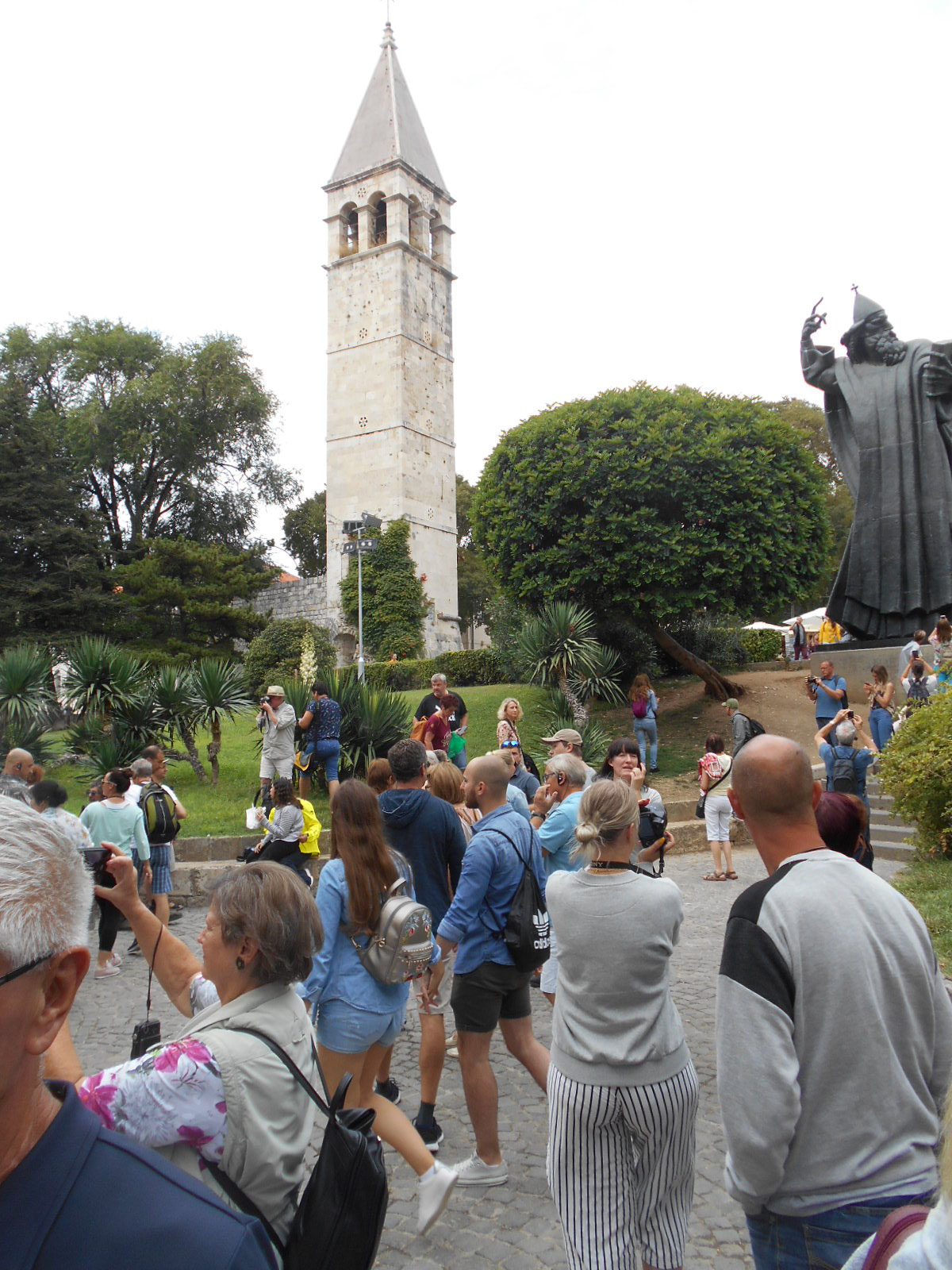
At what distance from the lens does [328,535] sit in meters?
36.7

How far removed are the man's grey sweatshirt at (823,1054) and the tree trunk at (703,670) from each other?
1650cm

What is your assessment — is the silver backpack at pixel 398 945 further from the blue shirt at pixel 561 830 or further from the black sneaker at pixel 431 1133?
the blue shirt at pixel 561 830

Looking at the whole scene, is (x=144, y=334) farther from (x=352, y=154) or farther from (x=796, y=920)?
(x=796, y=920)

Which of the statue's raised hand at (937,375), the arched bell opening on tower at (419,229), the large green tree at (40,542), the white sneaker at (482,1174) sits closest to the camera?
the white sneaker at (482,1174)

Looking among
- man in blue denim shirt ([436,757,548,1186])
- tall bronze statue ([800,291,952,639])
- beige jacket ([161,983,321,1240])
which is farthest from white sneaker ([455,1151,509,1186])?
tall bronze statue ([800,291,952,639])

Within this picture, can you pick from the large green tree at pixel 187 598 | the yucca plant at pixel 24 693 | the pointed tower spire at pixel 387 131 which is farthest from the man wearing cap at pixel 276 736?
the pointed tower spire at pixel 387 131

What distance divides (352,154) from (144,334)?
12622 mm

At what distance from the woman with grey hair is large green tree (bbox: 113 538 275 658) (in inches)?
1125

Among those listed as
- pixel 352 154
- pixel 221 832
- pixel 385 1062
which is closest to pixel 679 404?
pixel 221 832

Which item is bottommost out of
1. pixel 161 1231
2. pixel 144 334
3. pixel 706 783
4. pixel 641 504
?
pixel 706 783

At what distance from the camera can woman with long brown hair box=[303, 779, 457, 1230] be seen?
332 cm

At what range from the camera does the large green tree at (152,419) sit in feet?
125

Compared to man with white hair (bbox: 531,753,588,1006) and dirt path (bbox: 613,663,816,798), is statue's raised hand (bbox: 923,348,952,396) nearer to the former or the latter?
dirt path (bbox: 613,663,816,798)

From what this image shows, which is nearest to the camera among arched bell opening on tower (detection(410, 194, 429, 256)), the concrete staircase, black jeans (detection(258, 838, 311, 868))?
black jeans (detection(258, 838, 311, 868))
